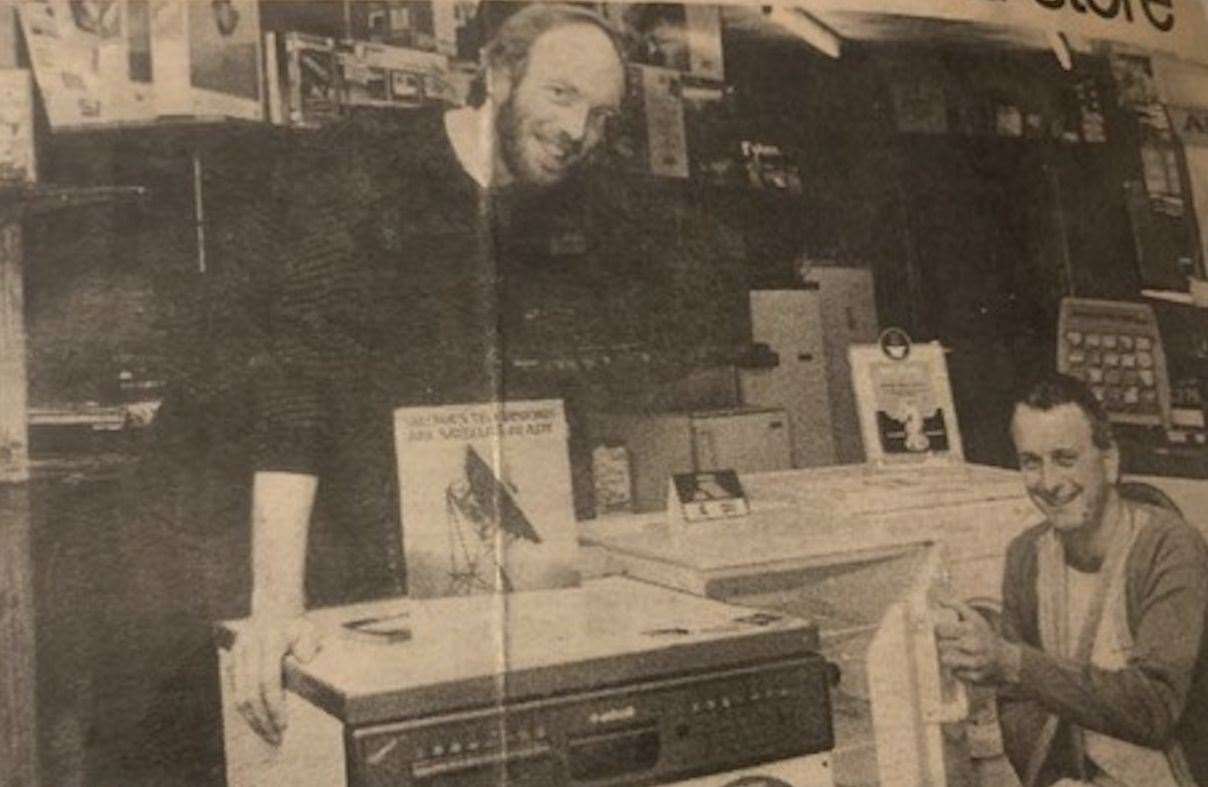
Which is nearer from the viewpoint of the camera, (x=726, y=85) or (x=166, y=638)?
(x=166, y=638)

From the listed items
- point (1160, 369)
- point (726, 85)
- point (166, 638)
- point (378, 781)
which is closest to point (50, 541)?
point (166, 638)

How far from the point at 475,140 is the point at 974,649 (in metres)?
0.54

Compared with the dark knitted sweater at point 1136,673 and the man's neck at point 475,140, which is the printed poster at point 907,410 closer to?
the dark knitted sweater at point 1136,673

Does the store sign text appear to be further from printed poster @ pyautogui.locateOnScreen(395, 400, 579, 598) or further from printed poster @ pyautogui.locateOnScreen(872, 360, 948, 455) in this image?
printed poster @ pyautogui.locateOnScreen(395, 400, 579, 598)

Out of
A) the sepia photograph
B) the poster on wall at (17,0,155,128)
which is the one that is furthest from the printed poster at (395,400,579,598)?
the poster on wall at (17,0,155,128)

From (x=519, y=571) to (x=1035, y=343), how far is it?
0.46 meters

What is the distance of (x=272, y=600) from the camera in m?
0.74

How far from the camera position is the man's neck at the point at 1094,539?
3.05ft

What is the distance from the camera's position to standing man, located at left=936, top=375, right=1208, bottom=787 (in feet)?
2.95

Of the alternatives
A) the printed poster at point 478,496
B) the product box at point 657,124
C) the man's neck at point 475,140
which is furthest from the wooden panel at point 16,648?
the product box at point 657,124

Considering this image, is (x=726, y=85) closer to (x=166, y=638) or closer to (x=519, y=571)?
(x=519, y=571)

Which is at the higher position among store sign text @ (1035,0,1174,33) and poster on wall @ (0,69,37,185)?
store sign text @ (1035,0,1174,33)

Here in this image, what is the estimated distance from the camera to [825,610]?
868mm

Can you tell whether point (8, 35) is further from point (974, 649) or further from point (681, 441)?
point (974, 649)
